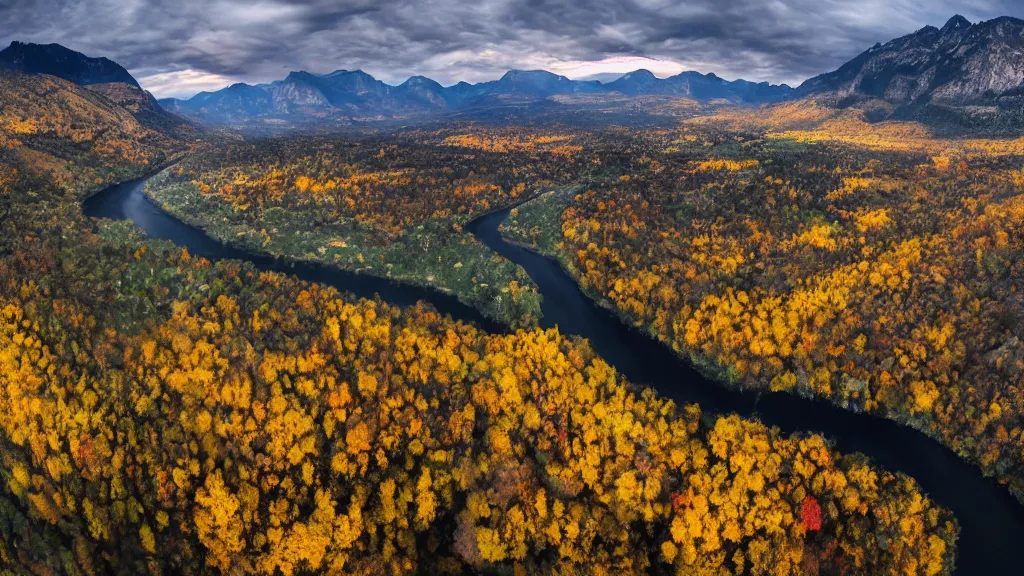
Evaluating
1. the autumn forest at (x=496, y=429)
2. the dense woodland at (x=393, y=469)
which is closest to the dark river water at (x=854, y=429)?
the autumn forest at (x=496, y=429)

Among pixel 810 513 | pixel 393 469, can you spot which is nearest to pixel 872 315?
pixel 810 513

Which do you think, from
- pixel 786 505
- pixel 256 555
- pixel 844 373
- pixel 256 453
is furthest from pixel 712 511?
pixel 256 453

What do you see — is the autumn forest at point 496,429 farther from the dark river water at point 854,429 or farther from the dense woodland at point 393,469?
the dark river water at point 854,429

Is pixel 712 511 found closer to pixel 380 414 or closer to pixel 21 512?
pixel 380 414

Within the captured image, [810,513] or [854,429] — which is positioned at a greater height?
[854,429]

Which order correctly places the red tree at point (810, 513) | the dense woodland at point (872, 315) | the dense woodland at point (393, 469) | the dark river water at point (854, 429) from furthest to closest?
the dense woodland at point (872, 315) → the dark river water at point (854, 429) → the red tree at point (810, 513) → the dense woodland at point (393, 469)

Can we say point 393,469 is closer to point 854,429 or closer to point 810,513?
point 810,513

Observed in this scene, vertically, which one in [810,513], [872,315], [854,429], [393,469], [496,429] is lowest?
[810,513]

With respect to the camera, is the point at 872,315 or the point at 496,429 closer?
the point at 496,429

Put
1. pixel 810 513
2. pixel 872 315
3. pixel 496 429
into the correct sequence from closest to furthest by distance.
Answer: pixel 810 513 < pixel 496 429 < pixel 872 315
